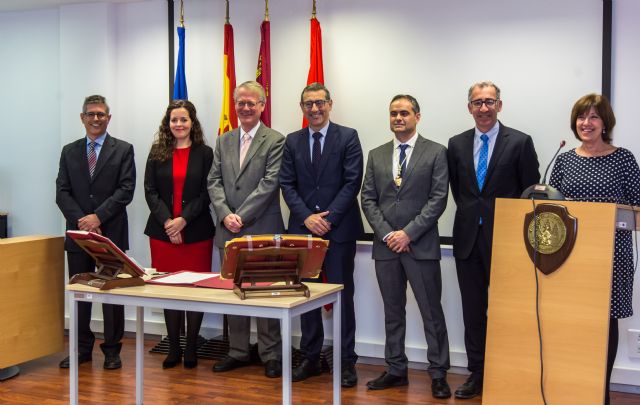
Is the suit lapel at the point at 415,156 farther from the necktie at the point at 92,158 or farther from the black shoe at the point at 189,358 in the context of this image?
the necktie at the point at 92,158

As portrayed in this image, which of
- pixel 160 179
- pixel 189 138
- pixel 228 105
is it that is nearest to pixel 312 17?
pixel 228 105

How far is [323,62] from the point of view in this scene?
4.88 m

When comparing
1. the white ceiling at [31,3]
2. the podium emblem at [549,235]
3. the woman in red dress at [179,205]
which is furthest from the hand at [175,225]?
the podium emblem at [549,235]

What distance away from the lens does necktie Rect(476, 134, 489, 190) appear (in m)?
3.87

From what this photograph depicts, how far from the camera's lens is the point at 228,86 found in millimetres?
4980

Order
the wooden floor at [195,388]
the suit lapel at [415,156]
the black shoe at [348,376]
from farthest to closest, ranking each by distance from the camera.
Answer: the black shoe at [348,376] → the suit lapel at [415,156] → the wooden floor at [195,388]

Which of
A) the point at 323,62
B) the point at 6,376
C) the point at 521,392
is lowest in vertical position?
the point at 6,376

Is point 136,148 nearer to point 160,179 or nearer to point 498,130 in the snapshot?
point 160,179

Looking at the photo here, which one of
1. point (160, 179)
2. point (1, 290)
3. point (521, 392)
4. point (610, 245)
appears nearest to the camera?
point (610, 245)

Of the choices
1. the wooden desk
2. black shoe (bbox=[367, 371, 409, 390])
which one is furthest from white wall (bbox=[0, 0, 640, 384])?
the wooden desk

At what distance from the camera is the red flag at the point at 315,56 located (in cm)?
473

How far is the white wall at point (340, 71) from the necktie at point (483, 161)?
1.78 feet

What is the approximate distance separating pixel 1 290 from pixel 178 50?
209cm

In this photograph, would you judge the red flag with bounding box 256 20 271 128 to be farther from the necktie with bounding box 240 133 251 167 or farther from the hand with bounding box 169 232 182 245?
the hand with bounding box 169 232 182 245
